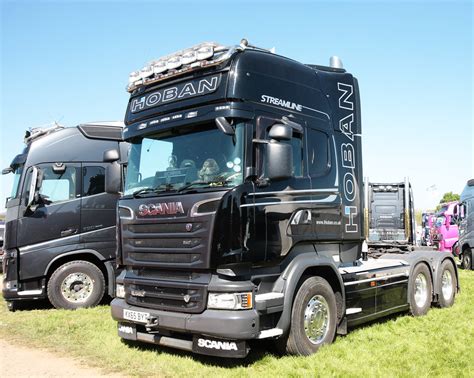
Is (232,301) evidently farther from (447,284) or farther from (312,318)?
(447,284)

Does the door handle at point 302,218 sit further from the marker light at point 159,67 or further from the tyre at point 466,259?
the tyre at point 466,259

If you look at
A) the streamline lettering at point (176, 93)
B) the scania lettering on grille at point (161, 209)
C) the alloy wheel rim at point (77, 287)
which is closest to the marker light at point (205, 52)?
the streamline lettering at point (176, 93)

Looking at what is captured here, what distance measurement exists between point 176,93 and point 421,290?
231 inches

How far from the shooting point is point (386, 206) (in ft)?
37.9

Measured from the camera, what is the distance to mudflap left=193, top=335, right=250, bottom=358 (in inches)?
215

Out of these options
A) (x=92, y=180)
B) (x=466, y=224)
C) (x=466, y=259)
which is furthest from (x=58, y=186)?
(x=466, y=259)

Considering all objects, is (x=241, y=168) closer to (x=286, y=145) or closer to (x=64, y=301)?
(x=286, y=145)

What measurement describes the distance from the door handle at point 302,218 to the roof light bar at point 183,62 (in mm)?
2048

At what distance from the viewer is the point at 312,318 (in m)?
6.29

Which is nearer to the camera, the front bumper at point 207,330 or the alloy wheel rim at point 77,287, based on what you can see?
the front bumper at point 207,330

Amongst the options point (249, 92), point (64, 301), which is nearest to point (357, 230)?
point (249, 92)

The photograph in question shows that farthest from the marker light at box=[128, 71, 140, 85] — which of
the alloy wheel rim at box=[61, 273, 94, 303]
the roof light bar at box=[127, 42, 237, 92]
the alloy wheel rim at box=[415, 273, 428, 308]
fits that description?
the alloy wheel rim at box=[415, 273, 428, 308]

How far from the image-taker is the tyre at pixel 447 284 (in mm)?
9553

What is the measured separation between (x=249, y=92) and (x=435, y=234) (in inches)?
A: 757
